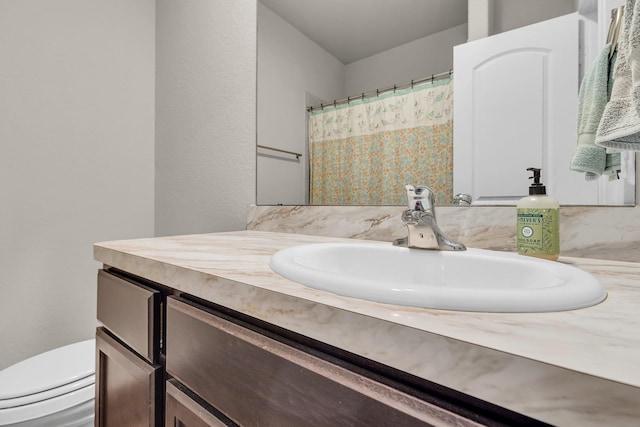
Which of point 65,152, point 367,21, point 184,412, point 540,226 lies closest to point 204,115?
point 65,152

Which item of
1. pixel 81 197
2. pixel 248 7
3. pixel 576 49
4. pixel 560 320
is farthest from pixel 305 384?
pixel 81 197

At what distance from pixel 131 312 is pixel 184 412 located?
0.26 metres

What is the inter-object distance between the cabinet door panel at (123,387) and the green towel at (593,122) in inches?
37.0

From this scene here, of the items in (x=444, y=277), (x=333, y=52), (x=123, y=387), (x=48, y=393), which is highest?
(x=333, y=52)

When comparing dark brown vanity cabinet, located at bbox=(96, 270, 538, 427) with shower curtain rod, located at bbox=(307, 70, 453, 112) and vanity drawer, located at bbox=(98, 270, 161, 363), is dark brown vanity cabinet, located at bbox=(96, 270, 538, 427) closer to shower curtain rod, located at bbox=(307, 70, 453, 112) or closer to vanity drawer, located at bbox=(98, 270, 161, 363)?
vanity drawer, located at bbox=(98, 270, 161, 363)

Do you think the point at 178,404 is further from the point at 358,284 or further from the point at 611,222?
the point at 611,222

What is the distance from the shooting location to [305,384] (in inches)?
14.2

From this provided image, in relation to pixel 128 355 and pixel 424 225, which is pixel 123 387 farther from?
pixel 424 225

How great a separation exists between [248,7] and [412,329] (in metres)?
1.44

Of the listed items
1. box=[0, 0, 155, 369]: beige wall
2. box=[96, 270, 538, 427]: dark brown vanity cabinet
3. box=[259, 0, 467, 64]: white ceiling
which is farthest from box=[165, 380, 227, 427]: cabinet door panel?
box=[0, 0, 155, 369]: beige wall

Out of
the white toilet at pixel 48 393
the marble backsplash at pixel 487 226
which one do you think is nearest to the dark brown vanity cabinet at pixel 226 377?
the white toilet at pixel 48 393

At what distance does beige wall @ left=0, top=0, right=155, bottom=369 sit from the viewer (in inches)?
51.4

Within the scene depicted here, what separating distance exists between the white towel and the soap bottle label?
0.15 metres

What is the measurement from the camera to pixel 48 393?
938 millimetres
